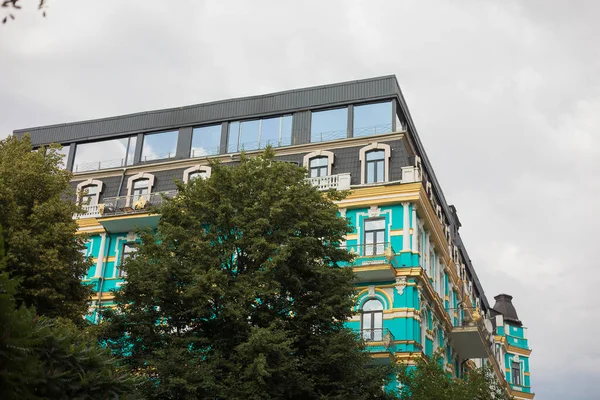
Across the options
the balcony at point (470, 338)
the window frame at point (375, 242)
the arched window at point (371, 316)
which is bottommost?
the arched window at point (371, 316)

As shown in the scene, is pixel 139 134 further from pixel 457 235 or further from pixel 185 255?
pixel 457 235

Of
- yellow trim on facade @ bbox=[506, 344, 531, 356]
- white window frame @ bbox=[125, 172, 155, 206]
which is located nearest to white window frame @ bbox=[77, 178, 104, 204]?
white window frame @ bbox=[125, 172, 155, 206]

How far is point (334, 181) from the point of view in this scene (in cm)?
3744

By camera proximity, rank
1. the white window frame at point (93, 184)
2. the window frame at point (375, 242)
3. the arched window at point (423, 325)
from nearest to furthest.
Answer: the window frame at point (375, 242) < the arched window at point (423, 325) < the white window frame at point (93, 184)

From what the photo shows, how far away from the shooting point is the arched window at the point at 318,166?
38469 millimetres

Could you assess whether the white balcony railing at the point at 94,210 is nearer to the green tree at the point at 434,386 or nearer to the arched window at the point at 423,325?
the arched window at the point at 423,325

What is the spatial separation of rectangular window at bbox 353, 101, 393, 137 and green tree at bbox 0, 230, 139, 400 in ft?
75.2

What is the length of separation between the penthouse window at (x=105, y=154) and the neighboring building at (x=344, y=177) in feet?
0.22

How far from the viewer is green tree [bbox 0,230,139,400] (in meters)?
12.5

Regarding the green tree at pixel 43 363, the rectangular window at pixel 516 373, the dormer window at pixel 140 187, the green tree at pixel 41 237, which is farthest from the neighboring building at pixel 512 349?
the green tree at pixel 43 363

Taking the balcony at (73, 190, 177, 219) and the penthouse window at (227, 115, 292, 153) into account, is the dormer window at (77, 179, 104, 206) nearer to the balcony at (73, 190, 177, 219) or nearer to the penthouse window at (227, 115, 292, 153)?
the balcony at (73, 190, 177, 219)

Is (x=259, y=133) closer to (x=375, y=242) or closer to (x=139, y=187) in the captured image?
(x=139, y=187)

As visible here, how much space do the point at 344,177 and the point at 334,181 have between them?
512mm

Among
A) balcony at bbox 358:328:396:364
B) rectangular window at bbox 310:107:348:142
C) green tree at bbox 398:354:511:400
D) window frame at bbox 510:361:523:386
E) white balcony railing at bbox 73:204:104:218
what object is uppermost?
rectangular window at bbox 310:107:348:142
